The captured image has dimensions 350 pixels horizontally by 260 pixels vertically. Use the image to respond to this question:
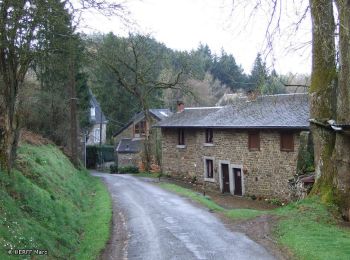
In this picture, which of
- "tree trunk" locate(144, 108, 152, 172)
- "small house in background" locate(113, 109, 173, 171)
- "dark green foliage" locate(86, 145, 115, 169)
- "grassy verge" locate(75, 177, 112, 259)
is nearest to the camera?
"grassy verge" locate(75, 177, 112, 259)

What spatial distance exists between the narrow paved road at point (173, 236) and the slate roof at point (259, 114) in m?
9.22

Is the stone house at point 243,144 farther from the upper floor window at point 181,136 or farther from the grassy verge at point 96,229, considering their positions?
the grassy verge at point 96,229

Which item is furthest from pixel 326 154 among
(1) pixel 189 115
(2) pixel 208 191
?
(1) pixel 189 115

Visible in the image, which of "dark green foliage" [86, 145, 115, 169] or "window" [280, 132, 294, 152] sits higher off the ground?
"window" [280, 132, 294, 152]

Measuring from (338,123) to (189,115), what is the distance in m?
24.6

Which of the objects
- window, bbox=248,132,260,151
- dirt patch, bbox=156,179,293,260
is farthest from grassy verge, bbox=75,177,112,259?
window, bbox=248,132,260,151

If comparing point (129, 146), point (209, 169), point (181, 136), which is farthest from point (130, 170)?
point (209, 169)

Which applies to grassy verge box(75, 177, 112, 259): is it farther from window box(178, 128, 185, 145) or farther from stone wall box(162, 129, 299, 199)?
window box(178, 128, 185, 145)

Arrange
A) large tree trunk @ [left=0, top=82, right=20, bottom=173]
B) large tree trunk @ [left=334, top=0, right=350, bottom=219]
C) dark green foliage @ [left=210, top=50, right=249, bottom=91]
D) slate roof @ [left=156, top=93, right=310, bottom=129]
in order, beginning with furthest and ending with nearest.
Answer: dark green foliage @ [left=210, top=50, right=249, bottom=91] < slate roof @ [left=156, top=93, right=310, bottom=129] < large tree trunk @ [left=334, top=0, right=350, bottom=219] < large tree trunk @ [left=0, top=82, right=20, bottom=173]

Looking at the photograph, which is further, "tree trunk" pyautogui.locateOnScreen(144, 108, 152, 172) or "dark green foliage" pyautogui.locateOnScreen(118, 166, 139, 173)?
"dark green foliage" pyautogui.locateOnScreen(118, 166, 139, 173)

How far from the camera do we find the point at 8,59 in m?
10.9

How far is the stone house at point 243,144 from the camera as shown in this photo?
2617 centimetres

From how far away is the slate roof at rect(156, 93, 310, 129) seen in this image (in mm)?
25703

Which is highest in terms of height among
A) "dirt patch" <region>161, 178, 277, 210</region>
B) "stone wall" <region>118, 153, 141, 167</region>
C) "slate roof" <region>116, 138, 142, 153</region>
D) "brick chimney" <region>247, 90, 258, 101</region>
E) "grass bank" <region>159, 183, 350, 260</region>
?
"brick chimney" <region>247, 90, 258, 101</region>
